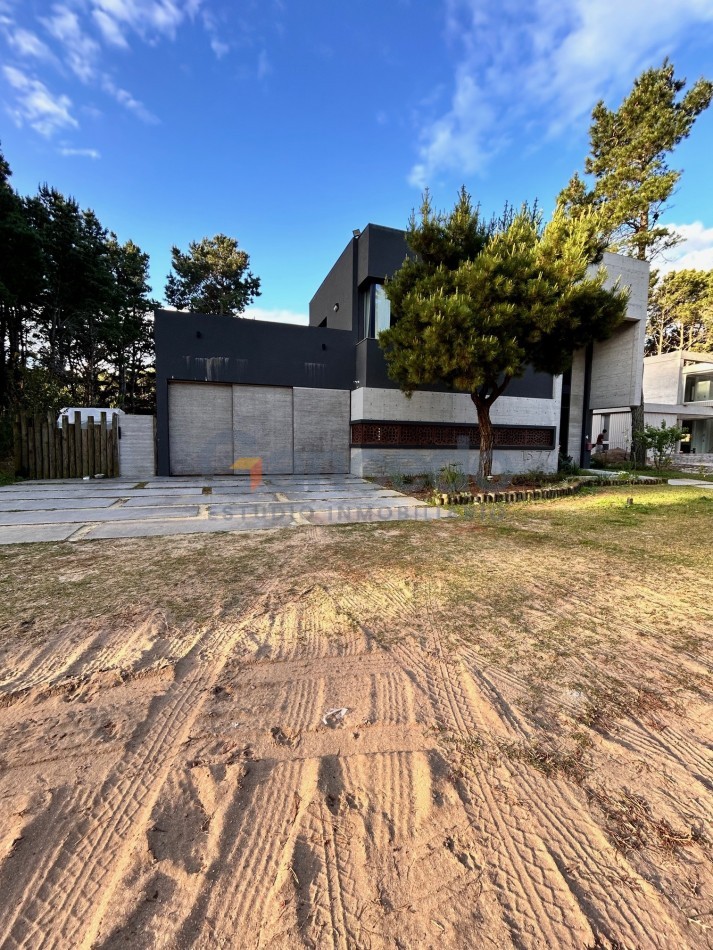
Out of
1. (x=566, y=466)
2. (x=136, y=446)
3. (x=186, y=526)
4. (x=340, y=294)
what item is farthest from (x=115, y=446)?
(x=566, y=466)

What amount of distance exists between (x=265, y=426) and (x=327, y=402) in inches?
84.4

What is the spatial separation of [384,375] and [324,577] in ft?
30.4

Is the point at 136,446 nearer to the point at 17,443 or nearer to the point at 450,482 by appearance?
the point at 17,443

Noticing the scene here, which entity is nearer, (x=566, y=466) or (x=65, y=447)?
(x=65, y=447)

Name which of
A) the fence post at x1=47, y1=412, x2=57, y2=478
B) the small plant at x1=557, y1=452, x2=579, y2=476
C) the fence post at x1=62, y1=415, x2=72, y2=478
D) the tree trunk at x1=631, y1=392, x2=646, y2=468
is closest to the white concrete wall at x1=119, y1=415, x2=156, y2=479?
the fence post at x1=62, y1=415, x2=72, y2=478

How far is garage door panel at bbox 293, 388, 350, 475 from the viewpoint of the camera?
12727 mm

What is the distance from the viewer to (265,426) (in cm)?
1252

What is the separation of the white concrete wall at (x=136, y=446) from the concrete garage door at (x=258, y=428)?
23.4 inches

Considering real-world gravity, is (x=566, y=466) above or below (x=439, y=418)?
below

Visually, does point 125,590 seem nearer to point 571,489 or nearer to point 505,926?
point 505,926

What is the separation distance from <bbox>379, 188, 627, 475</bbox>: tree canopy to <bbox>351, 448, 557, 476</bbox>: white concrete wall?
3261mm

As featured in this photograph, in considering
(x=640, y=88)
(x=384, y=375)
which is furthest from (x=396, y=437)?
(x=640, y=88)

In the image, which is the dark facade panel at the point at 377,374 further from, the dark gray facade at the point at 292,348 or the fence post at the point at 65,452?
the fence post at the point at 65,452

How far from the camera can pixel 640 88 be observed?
16.8 m
